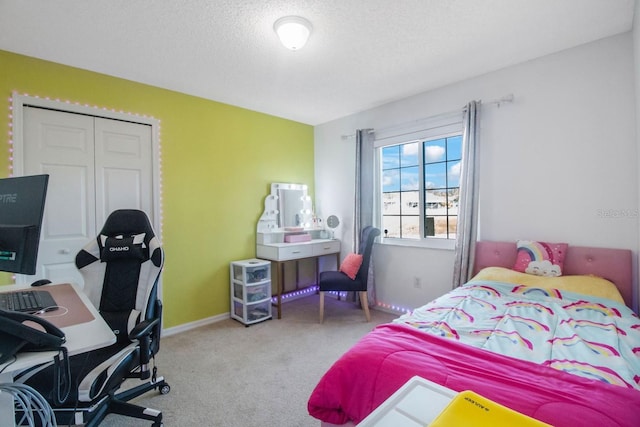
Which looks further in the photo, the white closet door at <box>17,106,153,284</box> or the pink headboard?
the white closet door at <box>17,106,153,284</box>

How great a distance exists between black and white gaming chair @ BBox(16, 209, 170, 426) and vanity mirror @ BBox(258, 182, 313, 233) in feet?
6.53

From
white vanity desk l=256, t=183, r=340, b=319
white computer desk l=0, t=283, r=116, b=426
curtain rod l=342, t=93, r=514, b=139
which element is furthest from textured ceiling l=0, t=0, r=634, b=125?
white computer desk l=0, t=283, r=116, b=426

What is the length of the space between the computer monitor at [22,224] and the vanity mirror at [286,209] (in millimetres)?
2701

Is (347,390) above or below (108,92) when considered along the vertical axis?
below

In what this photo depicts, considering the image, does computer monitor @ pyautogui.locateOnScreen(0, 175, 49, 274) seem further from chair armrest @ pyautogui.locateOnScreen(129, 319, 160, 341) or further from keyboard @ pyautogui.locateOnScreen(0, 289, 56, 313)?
chair armrest @ pyautogui.locateOnScreen(129, 319, 160, 341)

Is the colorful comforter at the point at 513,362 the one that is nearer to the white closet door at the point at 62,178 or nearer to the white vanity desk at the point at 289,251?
the white vanity desk at the point at 289,251

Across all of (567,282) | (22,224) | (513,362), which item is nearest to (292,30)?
(22,224)

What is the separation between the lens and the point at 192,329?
3.26m

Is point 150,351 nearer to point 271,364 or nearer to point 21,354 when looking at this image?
point 21,354

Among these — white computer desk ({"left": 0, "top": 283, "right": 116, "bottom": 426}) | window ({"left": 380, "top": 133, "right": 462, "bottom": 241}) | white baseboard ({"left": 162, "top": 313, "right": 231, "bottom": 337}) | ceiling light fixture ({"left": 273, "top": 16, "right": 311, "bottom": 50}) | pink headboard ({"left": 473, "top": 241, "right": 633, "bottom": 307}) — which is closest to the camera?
white computer desk ({"left": 0, "top": 283, "right": 116, "bottom": 426})

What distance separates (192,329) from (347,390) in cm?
246

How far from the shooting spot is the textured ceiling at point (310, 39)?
194 cm

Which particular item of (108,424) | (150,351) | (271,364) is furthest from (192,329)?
(150,351)

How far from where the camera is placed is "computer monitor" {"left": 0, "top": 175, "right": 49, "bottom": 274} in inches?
44.6
